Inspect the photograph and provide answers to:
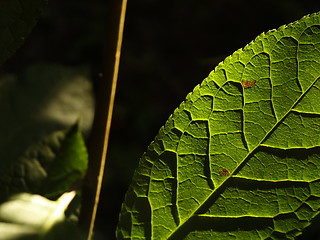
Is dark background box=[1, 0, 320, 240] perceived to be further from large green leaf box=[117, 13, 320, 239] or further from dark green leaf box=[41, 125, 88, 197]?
large green leaf box=[117, 13, 320, 239]

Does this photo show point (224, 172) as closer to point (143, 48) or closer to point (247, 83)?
point (247, 83)

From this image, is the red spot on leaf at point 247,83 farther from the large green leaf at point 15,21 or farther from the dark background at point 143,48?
the dark background at point 143,48

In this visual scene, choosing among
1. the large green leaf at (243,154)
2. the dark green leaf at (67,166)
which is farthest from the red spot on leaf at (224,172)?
the dark green leaf at (67,166)

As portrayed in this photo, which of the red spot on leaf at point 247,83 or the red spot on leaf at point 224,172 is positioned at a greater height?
the red spot on leaf at point 247,83

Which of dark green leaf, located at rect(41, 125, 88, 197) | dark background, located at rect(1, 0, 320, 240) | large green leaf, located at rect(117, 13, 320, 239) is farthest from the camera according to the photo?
dark background, located at rect(1, 0, 320, 240)

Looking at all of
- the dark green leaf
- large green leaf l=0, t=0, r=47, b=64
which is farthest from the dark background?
large green leaf l=0, t=0, r=47, b=64

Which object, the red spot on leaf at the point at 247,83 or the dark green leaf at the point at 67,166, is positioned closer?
the red spot on leaf at the point at 247,83

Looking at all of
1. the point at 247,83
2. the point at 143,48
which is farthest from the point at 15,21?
the point at 143,48
